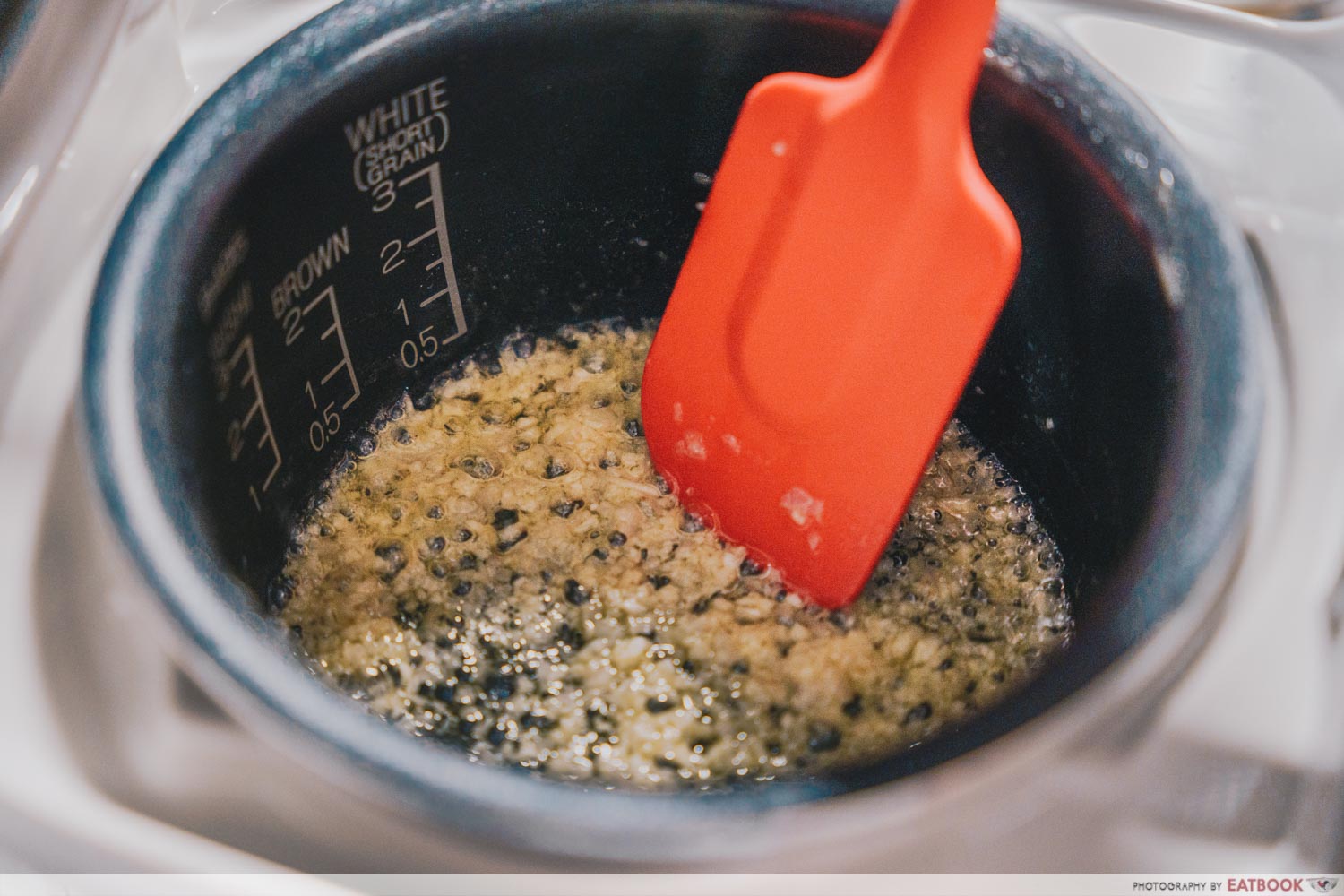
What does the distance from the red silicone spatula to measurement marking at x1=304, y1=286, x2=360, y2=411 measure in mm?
225

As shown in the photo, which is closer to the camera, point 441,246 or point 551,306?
point 441,246

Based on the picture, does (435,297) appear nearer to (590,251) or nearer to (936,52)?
(590,251)

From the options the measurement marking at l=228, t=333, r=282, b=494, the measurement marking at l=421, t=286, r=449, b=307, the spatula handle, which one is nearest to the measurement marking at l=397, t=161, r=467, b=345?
the measurement marking at l=421, t=286, r=449, b=307

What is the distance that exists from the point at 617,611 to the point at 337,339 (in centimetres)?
28

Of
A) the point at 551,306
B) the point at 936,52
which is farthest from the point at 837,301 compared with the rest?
the point at 551,306

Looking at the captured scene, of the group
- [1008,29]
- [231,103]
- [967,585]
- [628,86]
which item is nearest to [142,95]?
[231,103]

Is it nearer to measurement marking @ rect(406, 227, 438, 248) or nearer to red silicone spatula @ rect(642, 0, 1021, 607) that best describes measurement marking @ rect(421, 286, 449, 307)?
measurement marking @ rect(406, 227, 438, 248)

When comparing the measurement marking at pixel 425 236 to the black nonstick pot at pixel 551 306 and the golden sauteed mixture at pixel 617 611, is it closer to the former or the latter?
the black nonstick pot at pixel 551 306

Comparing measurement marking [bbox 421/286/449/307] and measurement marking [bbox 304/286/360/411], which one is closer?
measurement marking [bbox 304/286/360/411]

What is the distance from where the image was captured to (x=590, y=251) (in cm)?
82

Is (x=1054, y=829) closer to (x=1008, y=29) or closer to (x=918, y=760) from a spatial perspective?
(x=918, y=760)

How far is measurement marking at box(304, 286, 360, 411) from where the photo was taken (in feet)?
2.21

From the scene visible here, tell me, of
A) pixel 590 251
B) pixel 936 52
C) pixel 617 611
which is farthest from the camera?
pixel 590 251

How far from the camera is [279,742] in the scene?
378mm
